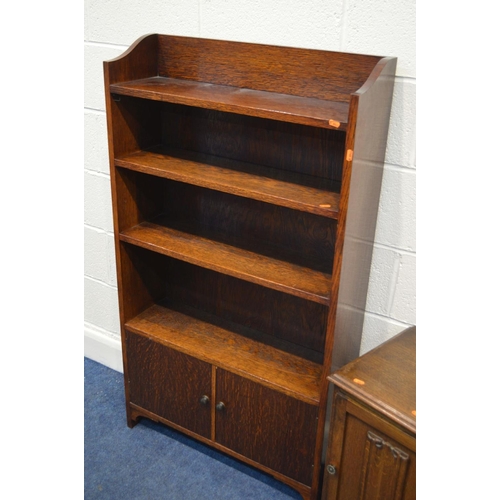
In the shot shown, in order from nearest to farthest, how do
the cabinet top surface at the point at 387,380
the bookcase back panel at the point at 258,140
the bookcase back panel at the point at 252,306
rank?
the cabinet top surface at the point at 387,380, the bookcase back panel at the point at 258,140, the bookcase back panel at the point at 252,306

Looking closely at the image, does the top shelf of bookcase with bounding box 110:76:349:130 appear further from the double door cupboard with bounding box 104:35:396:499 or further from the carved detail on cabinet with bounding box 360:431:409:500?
the carved detail on cabinet with bounding box 360:431:409:500

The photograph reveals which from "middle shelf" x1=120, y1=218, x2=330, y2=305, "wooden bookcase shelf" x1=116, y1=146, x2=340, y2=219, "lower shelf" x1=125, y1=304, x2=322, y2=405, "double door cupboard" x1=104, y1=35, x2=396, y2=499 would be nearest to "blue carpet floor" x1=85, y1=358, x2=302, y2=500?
"double door cupboard" x1=104, y1=35, x2=396, y2=499

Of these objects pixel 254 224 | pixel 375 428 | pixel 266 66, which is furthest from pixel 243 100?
pixel 375 428

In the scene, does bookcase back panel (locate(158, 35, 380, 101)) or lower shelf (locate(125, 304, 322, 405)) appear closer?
bookcase back panel (locate(158, 35, 380, 101))

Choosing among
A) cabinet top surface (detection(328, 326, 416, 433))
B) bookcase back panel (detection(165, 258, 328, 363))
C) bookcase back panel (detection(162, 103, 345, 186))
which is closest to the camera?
cabinet top surface (detection(328, 326, 416, 433))

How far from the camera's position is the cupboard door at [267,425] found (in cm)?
154

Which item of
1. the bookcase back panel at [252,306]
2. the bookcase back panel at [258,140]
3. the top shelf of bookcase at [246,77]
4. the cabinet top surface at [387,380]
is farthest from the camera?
the bookcase back panel at [252,306]

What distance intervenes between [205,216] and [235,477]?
32.5 inches

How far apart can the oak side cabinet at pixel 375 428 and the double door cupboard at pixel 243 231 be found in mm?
130

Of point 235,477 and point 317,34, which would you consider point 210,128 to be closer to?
point 317,34

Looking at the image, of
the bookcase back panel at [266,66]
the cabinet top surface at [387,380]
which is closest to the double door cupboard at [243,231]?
the bookcase back panel at [266,66]

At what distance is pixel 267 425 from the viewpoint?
63.1 inches

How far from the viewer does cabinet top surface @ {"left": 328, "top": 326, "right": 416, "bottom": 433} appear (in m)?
1.18

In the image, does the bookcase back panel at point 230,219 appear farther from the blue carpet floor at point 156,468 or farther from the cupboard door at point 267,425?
the blue carpet floor at point 156,468
